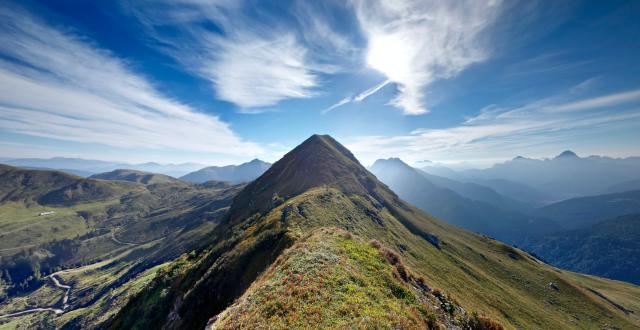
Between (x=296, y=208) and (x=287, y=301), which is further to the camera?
(x=296, y=208)

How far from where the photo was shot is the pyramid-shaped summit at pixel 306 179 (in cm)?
12167

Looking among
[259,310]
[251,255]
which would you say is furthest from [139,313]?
[259,310]

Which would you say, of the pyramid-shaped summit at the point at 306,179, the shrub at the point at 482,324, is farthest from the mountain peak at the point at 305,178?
the shrub at the point at 482,324

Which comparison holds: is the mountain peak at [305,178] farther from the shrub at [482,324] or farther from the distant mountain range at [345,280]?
the shrub at [482,324]

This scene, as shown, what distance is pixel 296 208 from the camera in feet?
237

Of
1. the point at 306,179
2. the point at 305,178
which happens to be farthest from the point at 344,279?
the point at 305,178

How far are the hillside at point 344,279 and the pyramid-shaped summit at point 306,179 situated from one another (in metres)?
1.21

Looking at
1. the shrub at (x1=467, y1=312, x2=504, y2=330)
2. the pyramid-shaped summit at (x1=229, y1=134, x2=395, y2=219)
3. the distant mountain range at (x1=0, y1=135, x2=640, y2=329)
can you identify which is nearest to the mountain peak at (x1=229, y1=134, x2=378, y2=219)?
the pyramid-shaped summit at (x1=229, y1=134, x2=395, y2=219)

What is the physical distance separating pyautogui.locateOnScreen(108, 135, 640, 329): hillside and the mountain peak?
132cm

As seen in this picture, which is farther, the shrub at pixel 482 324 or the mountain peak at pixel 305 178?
the mountain peak at pixel 305 178

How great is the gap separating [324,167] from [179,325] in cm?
11422

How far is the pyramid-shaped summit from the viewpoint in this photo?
121669mm

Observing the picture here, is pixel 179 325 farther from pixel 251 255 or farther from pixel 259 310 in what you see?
pixel 259 310

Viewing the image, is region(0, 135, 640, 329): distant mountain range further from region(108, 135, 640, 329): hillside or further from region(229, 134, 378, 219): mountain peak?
region(229, 134, 378, 219): mountain peak
